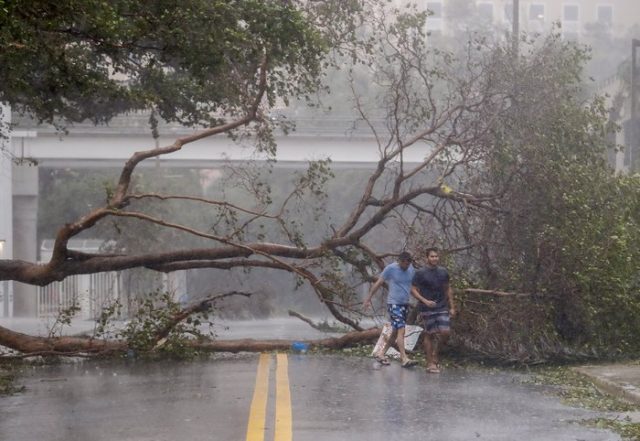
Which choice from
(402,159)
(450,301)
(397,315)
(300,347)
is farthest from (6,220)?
(450,301)

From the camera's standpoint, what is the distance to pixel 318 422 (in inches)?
384

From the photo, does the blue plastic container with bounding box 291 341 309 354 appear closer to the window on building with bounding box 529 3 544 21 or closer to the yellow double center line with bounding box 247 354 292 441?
the yellow double center line with bounding box 247 354 292 441

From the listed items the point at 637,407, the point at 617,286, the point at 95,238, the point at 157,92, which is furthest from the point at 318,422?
the point at 95,238

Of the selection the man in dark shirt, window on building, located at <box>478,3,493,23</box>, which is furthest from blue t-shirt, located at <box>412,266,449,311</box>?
window on building, located at <box>478,3,493,23</box>

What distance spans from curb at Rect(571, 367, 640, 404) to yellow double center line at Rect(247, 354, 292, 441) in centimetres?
352

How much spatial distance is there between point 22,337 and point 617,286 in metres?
8.41

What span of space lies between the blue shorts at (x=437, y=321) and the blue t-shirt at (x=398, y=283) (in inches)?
15.2

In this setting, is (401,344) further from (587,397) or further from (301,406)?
(301,406)

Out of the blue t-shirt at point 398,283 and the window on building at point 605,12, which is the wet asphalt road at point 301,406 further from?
the window on building at point 605,12

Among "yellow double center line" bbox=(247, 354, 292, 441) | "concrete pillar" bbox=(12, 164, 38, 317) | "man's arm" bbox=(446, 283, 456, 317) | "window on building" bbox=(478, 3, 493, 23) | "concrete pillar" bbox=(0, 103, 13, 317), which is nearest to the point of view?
"yellow double center line" bbox=(247, 354, 292, 441)

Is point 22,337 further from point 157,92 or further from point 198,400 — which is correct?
point 198,400

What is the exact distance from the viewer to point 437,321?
15070mm

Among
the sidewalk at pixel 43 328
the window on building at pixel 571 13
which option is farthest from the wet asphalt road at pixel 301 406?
the window on building at pixel 571 13

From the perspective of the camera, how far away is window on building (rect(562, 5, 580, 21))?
10975 cm
